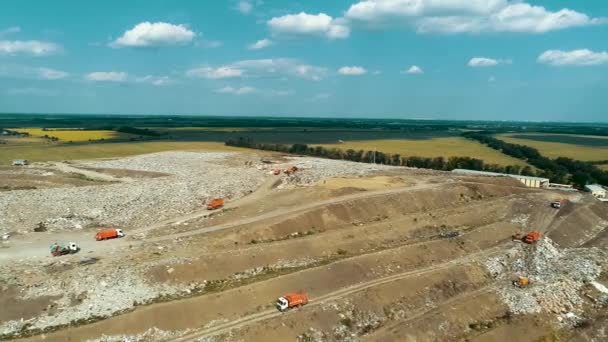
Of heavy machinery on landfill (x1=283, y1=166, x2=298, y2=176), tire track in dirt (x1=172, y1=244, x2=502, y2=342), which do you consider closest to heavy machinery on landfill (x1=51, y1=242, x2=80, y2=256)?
tire track in dirt (x1=172, y1=244, x2=502, y2=342)

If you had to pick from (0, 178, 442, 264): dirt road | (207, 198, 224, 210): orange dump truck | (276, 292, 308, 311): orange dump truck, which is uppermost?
(207, 198, 224, 210): orange dump truck

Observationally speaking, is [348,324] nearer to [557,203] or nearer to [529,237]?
[529,237]

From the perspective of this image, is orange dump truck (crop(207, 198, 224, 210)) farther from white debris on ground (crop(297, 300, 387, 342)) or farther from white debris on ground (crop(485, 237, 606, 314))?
white debris on ground (crop(485, 237, 606, 314))

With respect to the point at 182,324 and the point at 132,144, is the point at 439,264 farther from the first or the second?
the point at 132,144

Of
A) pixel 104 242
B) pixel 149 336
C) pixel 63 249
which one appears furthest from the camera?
pixel 104 242

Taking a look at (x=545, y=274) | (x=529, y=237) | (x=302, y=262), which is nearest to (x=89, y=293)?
(x=302, y=262)

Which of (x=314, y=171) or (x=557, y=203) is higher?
(x=314, y=171)
